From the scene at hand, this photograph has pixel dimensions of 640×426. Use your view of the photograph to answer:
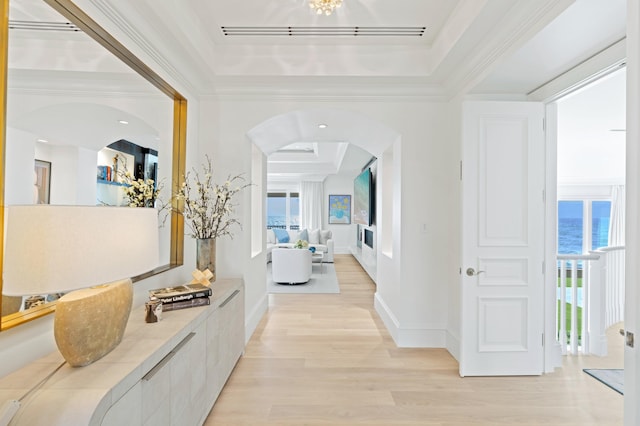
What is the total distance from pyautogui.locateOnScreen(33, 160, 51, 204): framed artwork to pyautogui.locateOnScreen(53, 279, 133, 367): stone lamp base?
451 mm

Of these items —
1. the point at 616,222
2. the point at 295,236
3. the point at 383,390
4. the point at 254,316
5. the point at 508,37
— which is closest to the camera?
the point at 508,37

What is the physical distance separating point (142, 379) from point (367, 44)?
9.53ft

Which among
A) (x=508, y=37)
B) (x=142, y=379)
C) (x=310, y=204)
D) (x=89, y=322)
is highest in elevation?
(x=508, y=37)

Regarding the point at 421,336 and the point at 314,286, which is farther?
the point at 314,286

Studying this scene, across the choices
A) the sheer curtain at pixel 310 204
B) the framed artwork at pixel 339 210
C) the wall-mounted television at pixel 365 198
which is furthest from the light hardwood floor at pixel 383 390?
the framed artwork at pixel 339 210

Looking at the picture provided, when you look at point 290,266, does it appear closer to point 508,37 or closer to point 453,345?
point 453,345

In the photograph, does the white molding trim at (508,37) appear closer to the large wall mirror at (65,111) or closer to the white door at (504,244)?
the white door at (504,244)

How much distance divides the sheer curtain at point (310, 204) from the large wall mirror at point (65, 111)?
8272 millimetres

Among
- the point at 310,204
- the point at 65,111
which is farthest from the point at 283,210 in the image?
the point at 65,111

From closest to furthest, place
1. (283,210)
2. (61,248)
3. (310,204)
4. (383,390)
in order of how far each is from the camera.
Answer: (61,248) → (383,390) → (310,204) → (283,210)

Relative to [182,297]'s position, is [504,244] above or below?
above

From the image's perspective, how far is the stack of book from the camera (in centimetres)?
185

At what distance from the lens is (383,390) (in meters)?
2.37

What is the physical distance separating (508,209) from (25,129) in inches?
Answer: 120
